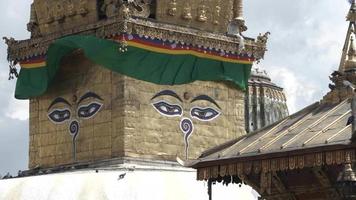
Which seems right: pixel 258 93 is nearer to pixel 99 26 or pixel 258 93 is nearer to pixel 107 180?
pixel 99 26

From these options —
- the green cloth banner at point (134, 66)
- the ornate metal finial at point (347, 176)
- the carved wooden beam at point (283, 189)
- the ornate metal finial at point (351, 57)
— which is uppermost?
the green cloth banner at point (134, 66)

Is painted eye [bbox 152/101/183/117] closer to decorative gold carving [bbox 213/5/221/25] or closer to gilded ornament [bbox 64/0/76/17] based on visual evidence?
decorative gold carving [bbox 213/5/221/25]

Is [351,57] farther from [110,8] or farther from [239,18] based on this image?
[239,18]

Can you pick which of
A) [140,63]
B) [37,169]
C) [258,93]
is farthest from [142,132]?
[258,93]

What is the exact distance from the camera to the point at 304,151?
1516 centimetres

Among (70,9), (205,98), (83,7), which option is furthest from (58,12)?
(205,98)

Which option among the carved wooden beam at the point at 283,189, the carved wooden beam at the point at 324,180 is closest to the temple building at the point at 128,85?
the carved wooden beam at the point at 283,189

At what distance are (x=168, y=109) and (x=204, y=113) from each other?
126 centimetres

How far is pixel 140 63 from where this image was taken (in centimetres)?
2883

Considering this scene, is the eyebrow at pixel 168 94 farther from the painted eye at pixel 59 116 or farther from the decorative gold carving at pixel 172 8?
the painted eye at pixel 59 116

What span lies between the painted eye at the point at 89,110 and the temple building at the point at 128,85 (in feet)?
0.10

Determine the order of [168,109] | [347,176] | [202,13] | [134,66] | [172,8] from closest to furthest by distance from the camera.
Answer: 1. [347,176]
2. [134,66]
3. [168,109]
4. [172,8]
5. [202,13]

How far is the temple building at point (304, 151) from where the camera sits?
14953 millimetres

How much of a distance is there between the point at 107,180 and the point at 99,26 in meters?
4.85
